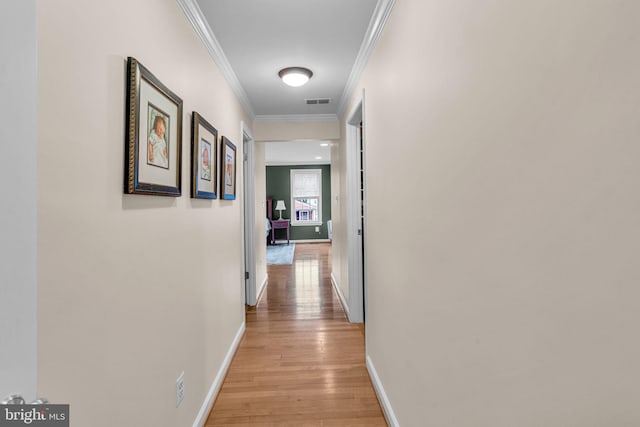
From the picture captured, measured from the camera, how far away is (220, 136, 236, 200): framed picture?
2.39 metres

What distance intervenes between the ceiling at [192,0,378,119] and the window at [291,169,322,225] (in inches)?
263

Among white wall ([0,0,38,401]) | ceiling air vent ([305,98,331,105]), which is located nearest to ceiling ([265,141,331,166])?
ceiling air vent ([305,98,331,105])

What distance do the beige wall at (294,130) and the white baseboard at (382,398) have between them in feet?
9.02

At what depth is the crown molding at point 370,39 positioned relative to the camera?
1.77 meters

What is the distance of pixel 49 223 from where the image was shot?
78cm

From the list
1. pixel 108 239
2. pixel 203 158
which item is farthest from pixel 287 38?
pixel 108 239

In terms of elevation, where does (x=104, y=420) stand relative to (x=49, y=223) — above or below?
below

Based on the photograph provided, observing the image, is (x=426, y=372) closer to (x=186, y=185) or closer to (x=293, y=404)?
(x=293, y=404)

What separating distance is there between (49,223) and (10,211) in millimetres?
216

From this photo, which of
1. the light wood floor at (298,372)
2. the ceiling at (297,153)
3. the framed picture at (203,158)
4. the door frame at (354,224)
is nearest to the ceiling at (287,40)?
the door frame at (354,224)

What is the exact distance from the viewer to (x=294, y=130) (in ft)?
13.5

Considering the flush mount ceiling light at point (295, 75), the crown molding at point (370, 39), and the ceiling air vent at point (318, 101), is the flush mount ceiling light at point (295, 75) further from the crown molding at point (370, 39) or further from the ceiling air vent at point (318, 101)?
the ceiling air vent at point (318, 101)

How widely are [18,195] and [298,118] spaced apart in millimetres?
3683

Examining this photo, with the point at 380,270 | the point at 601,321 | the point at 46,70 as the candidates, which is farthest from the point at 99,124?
the point at 380,270
